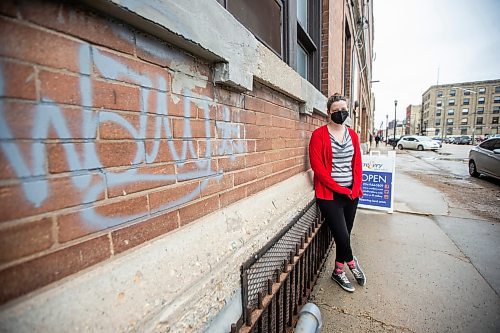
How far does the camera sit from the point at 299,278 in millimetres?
2223

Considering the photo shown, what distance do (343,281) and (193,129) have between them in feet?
7.48

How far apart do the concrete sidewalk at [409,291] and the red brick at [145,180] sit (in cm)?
193

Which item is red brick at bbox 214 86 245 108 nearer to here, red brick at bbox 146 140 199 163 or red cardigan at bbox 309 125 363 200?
red brick at bbox 146 140 199 163

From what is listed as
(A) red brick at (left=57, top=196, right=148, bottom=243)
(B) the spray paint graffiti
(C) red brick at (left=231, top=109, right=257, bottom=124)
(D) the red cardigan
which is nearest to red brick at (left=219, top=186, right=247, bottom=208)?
(B) the spray paint graffiti

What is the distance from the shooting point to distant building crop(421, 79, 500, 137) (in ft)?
205

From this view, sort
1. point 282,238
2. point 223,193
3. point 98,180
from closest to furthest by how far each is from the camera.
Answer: point 98,180 → point 223,193 → point 282,238

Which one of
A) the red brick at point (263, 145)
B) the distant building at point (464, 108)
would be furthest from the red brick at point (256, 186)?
the distant building at point (464, 108)

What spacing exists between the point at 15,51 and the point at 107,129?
0.31 m

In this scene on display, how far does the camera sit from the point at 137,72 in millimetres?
1000

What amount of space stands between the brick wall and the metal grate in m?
0.68

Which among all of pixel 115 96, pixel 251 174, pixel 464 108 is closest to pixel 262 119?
pixel 251 174

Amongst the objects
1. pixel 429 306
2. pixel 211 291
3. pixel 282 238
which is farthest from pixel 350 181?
pixel 211 291

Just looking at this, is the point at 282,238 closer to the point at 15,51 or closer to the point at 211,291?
the point at 211,291

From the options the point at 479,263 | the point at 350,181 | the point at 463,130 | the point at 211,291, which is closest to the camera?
the point at 211,291
